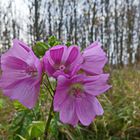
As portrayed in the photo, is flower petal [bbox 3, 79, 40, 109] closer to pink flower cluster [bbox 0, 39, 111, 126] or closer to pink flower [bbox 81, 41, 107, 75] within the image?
pink flower cluster [bbox 0, 39, 111, 126]

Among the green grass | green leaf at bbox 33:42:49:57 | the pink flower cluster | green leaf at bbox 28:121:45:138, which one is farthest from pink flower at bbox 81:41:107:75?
the green grass

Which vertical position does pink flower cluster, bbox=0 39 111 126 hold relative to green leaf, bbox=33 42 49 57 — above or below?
below

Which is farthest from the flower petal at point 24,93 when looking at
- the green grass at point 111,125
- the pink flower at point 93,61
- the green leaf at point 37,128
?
the green grass at point 111,125

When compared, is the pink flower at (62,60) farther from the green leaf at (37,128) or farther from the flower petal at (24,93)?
the green leaf at (37,128)

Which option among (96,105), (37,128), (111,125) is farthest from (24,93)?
(111,125)

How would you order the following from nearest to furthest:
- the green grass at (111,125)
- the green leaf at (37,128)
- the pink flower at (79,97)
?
the pink flower at (79,97) → the green leaf at (37,128) → the green grass at (111,125)

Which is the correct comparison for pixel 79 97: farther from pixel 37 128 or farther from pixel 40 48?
pixel 37 128

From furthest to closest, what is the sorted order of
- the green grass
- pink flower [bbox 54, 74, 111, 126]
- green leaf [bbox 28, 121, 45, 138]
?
the green grass → green leaf [bbox 28, 121, 45, 138] → pink flower [bbox 54, 74, 111, 126]

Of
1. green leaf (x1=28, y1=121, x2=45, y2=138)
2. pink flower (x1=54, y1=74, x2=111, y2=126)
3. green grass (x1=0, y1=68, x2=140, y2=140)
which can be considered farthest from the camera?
green grass (x1=0, y1=68, x2=140, y2=140)
